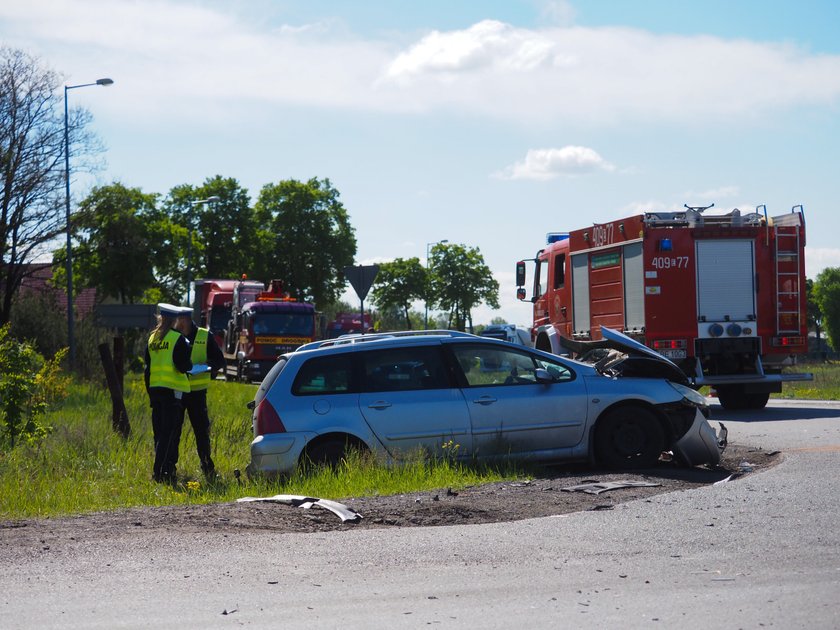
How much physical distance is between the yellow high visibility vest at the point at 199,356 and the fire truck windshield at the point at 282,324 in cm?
2446

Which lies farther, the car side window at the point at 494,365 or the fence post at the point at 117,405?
the fence post at the point at 117,405

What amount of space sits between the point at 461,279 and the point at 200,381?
58.6 m

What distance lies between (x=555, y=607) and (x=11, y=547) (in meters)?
3.77

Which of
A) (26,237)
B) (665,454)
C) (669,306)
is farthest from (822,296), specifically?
(665,454)

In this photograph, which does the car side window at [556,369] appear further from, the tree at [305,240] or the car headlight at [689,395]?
the tree at [305,240]

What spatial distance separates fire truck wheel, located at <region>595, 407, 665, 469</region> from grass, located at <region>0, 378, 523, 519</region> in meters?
0.98

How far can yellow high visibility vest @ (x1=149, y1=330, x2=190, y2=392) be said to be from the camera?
11.6 metres

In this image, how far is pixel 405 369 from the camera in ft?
36.9

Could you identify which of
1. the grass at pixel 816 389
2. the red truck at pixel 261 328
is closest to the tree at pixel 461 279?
the red truck at pixel 261 328

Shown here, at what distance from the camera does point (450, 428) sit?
36.6 ft

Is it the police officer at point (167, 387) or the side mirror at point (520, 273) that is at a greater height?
the side mirror at point (520, 273)

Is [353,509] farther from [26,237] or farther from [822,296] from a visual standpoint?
[822,296]

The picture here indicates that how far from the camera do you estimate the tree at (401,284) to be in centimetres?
Answer: 7244

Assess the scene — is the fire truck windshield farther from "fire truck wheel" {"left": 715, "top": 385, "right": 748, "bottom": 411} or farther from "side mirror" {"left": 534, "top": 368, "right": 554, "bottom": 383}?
"side mirror" {"left": 534, "top": 368, "right": 554, "bottom": 383}
